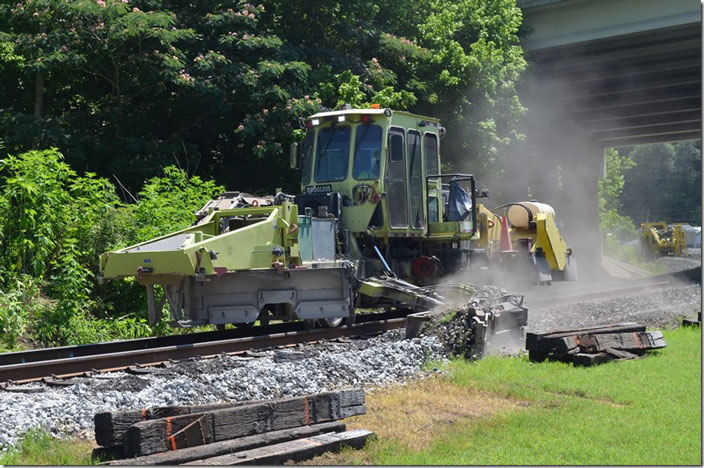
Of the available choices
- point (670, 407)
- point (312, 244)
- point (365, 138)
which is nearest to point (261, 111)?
point (365, 138)

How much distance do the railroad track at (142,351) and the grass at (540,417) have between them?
8.64ft

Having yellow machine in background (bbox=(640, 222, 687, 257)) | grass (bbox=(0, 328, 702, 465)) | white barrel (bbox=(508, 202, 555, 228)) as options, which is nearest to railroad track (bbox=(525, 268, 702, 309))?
white barrel (bbox=(508, 202, 555, 228))

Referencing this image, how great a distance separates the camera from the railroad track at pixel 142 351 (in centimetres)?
908

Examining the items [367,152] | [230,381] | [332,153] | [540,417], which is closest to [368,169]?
[367,152]

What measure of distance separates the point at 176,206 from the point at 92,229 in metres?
1.80

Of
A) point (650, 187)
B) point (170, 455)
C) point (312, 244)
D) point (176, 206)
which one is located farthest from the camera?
point (650, 187)

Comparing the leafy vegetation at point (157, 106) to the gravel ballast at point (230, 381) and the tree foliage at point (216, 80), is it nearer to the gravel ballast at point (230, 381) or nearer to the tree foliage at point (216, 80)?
the tree foliage at point (216, 80)

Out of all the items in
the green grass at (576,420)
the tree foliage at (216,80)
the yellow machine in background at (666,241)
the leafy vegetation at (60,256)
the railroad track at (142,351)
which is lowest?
the yellow machine in background at (666,241)

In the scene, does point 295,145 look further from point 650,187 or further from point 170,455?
point 650,187

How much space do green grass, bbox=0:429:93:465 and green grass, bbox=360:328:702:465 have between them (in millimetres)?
2174

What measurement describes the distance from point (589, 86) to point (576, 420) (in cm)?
3146

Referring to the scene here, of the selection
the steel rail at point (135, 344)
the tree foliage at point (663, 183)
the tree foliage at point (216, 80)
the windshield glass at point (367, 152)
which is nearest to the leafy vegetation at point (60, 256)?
the steel rail at point (135, 344)

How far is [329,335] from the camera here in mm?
12258

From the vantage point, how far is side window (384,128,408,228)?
44.9ft
